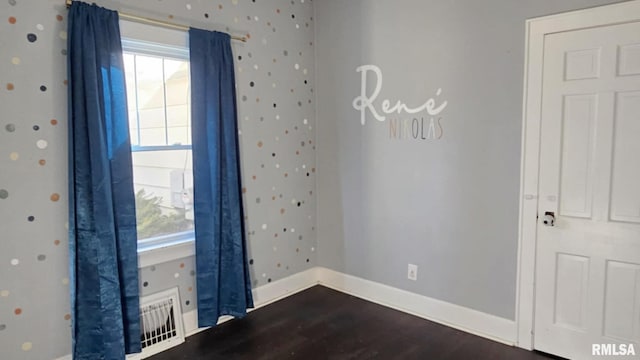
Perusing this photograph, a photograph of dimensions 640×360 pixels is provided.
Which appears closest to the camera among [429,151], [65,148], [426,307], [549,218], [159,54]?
[65,148]

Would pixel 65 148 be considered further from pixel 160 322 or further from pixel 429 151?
pixel 429 151

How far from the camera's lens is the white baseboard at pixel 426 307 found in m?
2.89

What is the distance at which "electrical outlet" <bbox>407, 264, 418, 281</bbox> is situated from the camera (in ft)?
10.9

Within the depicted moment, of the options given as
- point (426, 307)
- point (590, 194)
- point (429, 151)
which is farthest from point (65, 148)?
point (590, 194)

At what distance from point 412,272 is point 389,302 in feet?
1.11

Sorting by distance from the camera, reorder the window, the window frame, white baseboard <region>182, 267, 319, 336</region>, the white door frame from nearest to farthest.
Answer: the white door frame → the window frame → the window → white baseboard <region>182, 267, 319, 336</region>

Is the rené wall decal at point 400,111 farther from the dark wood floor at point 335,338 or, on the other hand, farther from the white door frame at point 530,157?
the dark wood floor at point 335,338

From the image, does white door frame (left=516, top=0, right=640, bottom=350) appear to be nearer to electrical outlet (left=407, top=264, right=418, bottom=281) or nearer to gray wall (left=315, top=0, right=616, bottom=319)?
gray wall (left=315, top=0, right=616, bottom=319)

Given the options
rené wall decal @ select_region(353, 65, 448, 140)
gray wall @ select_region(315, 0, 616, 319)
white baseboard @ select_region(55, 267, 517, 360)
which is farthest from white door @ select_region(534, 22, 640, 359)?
rené wall decal @ select_region(353, 65, 448, 140)

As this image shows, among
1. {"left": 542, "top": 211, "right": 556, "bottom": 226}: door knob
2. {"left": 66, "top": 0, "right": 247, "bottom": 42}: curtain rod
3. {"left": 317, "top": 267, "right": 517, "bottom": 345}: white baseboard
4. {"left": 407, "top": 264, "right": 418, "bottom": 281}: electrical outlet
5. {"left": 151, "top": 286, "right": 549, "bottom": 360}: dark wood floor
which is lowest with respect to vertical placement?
{"left": 151, "top": 286, "right": 549, "bottom": 360}: dark wood floor

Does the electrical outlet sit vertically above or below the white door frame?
below
